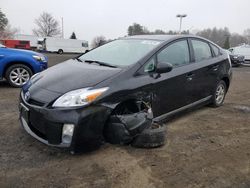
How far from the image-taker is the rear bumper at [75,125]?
10.9ft

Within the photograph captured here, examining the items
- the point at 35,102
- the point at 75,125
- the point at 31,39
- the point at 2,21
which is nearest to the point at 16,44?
the point at 31,39

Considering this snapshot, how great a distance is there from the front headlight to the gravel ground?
0.62 m

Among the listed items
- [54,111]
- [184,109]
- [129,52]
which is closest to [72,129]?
[54,111]

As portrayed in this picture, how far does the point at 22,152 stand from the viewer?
3654mm

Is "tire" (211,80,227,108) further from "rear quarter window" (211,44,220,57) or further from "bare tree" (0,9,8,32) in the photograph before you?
"bare tree" (0,9,8,32)

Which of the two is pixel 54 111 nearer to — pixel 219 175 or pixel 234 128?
pixel 219 175

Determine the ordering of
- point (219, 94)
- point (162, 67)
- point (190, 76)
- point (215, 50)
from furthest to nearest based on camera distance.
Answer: point (219, 94)
point (215, 50)
point (190, 76)
point (162, 67)

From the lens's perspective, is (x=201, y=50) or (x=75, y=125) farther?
(x=201, y=50)

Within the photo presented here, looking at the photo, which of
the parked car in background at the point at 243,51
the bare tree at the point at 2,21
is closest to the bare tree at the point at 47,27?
the bare tree at the point at 2,21

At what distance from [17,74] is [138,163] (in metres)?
5.37

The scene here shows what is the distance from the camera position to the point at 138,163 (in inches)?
137

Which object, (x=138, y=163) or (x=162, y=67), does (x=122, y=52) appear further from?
(x=138, y=163)

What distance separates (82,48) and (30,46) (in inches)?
364

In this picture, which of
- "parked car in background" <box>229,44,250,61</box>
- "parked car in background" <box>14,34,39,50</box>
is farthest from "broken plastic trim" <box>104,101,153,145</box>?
"parked car in background" <box>14,34,39,50</box>
